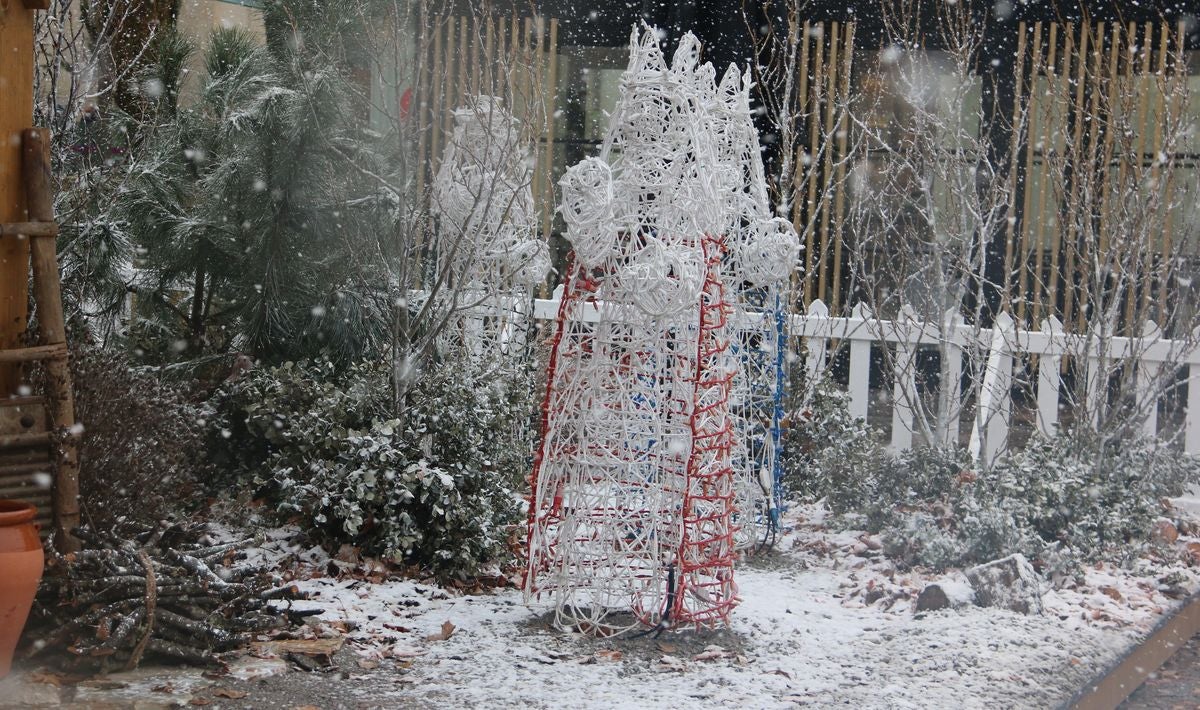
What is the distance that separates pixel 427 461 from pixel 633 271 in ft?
5.48

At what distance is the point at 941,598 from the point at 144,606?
317 cm

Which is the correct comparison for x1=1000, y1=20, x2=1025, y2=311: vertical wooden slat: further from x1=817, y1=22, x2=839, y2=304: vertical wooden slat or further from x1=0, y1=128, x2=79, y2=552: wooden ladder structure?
x1=0, y1=128, x2=79, y2=552: wooden ladder structure

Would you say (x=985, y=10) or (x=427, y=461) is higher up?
(x=985, y=10)

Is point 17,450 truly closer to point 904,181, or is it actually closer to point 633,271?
point 633,271

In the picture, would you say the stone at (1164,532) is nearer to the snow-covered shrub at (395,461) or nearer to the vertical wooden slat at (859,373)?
the vertical wooden slat at (859,373)

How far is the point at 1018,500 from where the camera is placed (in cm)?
578

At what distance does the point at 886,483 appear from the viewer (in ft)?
20.8

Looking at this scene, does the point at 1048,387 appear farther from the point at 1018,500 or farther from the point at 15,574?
the point at 15,574

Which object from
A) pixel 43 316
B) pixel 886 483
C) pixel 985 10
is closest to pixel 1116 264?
pixel 886 483

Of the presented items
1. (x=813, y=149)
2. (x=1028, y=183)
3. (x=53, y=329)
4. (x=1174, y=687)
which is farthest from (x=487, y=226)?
(x=1028, y=183)

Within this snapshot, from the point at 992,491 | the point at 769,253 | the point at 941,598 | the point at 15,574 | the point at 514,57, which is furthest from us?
the point at 514,57

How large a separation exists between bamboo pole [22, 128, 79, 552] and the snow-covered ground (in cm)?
100

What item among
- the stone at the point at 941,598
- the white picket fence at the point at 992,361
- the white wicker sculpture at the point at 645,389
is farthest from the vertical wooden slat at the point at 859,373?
the white wicker sculpture at the point at 645,389

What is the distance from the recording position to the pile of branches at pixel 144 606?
3795 millimetres
